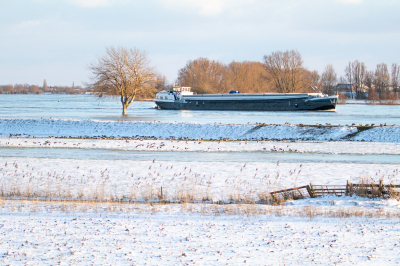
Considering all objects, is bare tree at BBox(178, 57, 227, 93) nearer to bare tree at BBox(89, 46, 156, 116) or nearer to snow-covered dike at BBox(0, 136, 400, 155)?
bare tree at BBox(89, 46, 156, 116)

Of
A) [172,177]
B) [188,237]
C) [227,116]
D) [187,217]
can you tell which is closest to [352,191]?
[187,217]

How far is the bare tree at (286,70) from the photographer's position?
95188mm

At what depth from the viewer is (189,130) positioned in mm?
33156

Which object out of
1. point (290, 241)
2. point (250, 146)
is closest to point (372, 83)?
point (250, 146)

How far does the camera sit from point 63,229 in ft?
26.3

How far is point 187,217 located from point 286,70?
300 feet

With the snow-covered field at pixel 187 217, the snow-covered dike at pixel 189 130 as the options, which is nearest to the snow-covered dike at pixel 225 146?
the snow-covered dike at pixel 189 130

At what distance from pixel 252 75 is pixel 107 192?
96033 millimetres

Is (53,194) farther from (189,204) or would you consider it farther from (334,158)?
(334,158)

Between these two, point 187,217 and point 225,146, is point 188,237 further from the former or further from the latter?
point 225,146

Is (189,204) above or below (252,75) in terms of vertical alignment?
below

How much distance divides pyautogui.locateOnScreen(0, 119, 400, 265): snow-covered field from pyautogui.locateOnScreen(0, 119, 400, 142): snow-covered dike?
11.4m

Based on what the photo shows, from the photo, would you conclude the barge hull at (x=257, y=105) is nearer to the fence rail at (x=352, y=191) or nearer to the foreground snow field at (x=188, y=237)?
the fence rail at (x=352, y=191)

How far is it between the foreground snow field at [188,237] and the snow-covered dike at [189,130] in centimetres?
2127
